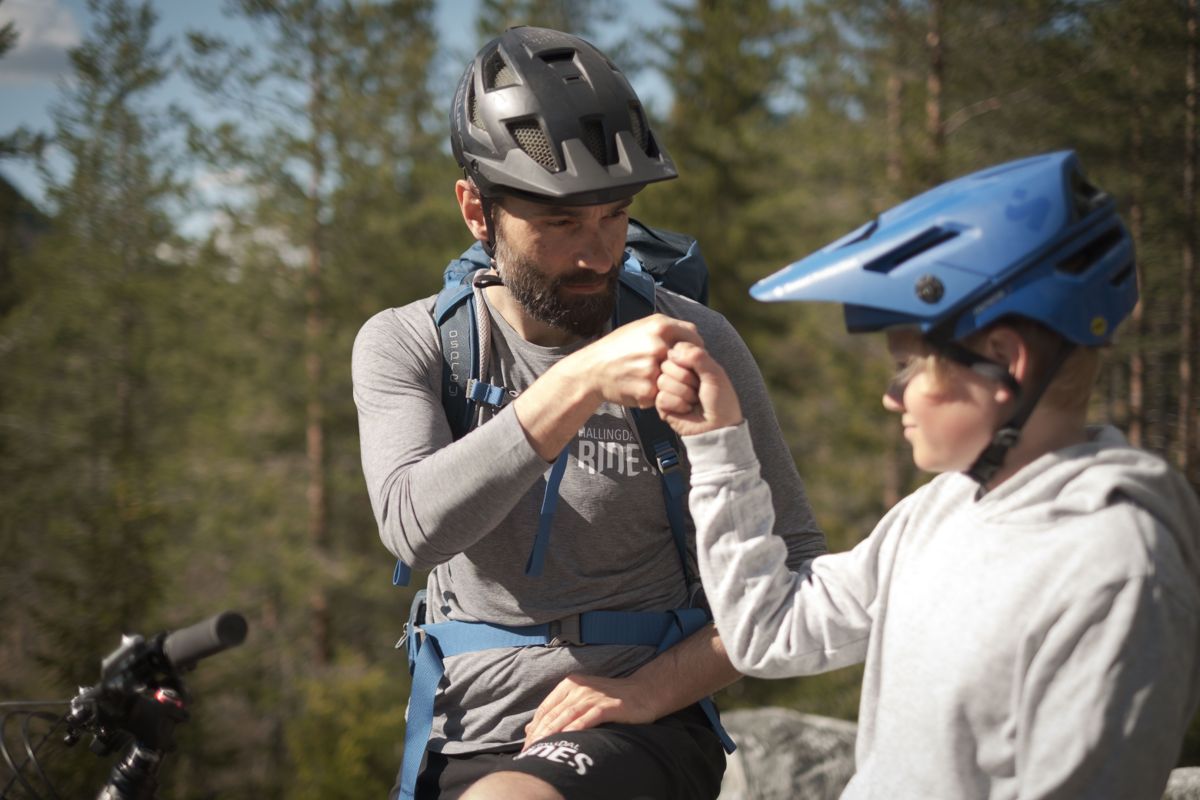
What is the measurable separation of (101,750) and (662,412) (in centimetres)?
133

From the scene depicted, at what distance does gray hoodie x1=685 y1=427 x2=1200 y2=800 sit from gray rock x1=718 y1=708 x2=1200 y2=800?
9.98 ft

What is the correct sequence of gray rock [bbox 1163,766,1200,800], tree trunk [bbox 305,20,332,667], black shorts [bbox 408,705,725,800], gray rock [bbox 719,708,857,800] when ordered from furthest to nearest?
tree trunk [bbox 305,20,332,667] → gray rock [bbox 719,708,857,800] → gray rock [bbox 1163,766,1200,800] → black shorts [bbox 408,705,725,800]

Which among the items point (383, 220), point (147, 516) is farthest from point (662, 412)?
point (383, 220)

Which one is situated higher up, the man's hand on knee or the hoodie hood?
the hoodie hood

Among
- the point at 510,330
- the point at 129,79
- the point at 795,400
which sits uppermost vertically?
the point at 129,79

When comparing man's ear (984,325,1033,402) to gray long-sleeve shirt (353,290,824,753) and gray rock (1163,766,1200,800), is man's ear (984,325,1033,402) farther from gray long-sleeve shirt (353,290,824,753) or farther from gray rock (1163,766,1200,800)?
gray rock (1163,766,1200,800)

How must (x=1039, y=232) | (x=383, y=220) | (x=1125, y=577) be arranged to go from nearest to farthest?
(x=1125, y=577), (x=1039, y=232), (x=383, y=220)

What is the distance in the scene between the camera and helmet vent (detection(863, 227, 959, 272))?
6.31 ft

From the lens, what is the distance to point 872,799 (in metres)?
1.86

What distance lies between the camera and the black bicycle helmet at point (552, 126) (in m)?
2.60

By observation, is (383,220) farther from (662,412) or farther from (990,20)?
(662,412)

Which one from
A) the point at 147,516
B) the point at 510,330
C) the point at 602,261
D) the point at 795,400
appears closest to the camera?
the point at 602,261

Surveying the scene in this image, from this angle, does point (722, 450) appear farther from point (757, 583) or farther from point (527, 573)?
point (527, 573)

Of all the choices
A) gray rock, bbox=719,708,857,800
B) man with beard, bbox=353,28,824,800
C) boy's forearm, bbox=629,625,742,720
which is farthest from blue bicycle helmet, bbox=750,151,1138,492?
gray rock, bbox=719,708,857,800
